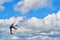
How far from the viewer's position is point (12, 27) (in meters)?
67.9

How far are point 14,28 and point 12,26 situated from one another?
9.01 feet

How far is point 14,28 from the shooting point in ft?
217

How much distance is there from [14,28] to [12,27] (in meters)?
2.24

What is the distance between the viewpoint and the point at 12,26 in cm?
6831

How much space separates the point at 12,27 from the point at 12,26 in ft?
2.10
